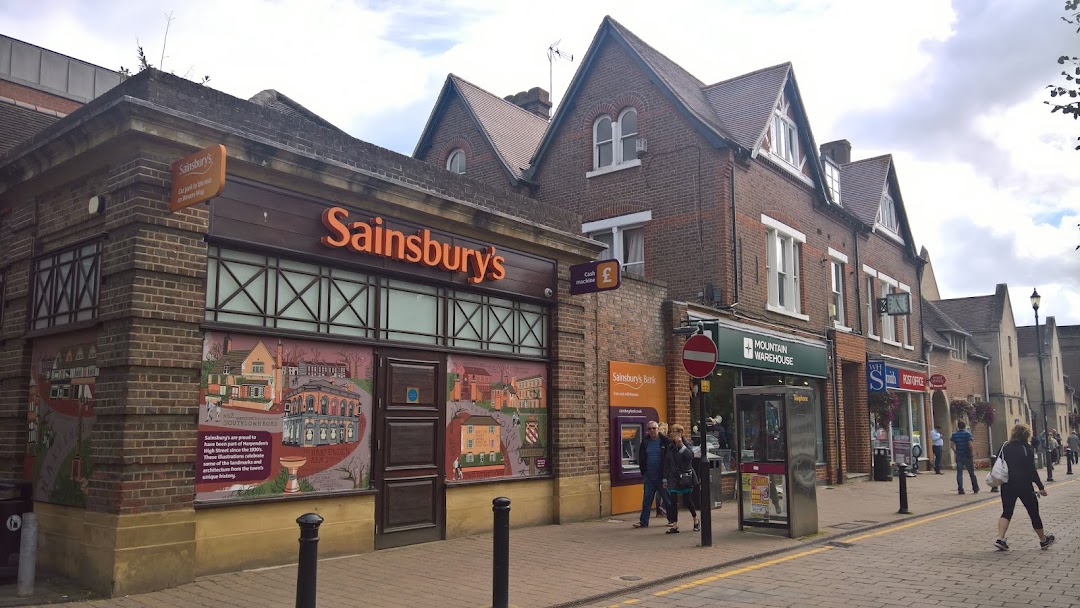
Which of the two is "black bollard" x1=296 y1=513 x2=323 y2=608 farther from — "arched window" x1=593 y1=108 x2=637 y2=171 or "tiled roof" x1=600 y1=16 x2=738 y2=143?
"arched window" x1=593 y1=108 x2=637 y2=171

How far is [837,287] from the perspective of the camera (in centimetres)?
2472

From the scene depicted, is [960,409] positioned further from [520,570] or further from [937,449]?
[520,570]

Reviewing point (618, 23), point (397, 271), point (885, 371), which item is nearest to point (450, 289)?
point (397, 271)

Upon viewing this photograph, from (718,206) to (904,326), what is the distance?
1460 centimetres

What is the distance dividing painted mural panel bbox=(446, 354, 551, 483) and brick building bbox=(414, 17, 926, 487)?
3.10 metres

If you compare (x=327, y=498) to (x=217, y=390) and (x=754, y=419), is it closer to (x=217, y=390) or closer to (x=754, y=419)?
(x=217, y=390)

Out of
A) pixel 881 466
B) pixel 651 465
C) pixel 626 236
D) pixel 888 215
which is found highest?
pixel 888 215

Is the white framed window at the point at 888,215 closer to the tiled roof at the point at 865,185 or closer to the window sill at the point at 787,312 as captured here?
the tiled roof at the point at 865,185

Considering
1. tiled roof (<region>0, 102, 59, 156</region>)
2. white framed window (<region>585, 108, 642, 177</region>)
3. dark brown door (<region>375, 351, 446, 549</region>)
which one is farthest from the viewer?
white framed window (<region>585, 108, 642, 177</region>)

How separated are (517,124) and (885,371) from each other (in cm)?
1367

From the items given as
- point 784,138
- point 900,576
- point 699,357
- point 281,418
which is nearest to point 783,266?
point 784,138

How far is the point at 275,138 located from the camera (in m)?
9.76

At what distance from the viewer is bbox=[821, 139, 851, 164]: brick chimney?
32344 mm

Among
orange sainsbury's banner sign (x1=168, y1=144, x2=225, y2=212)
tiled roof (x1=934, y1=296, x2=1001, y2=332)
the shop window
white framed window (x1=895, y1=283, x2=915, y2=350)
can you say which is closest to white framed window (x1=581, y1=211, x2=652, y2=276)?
the shop window
